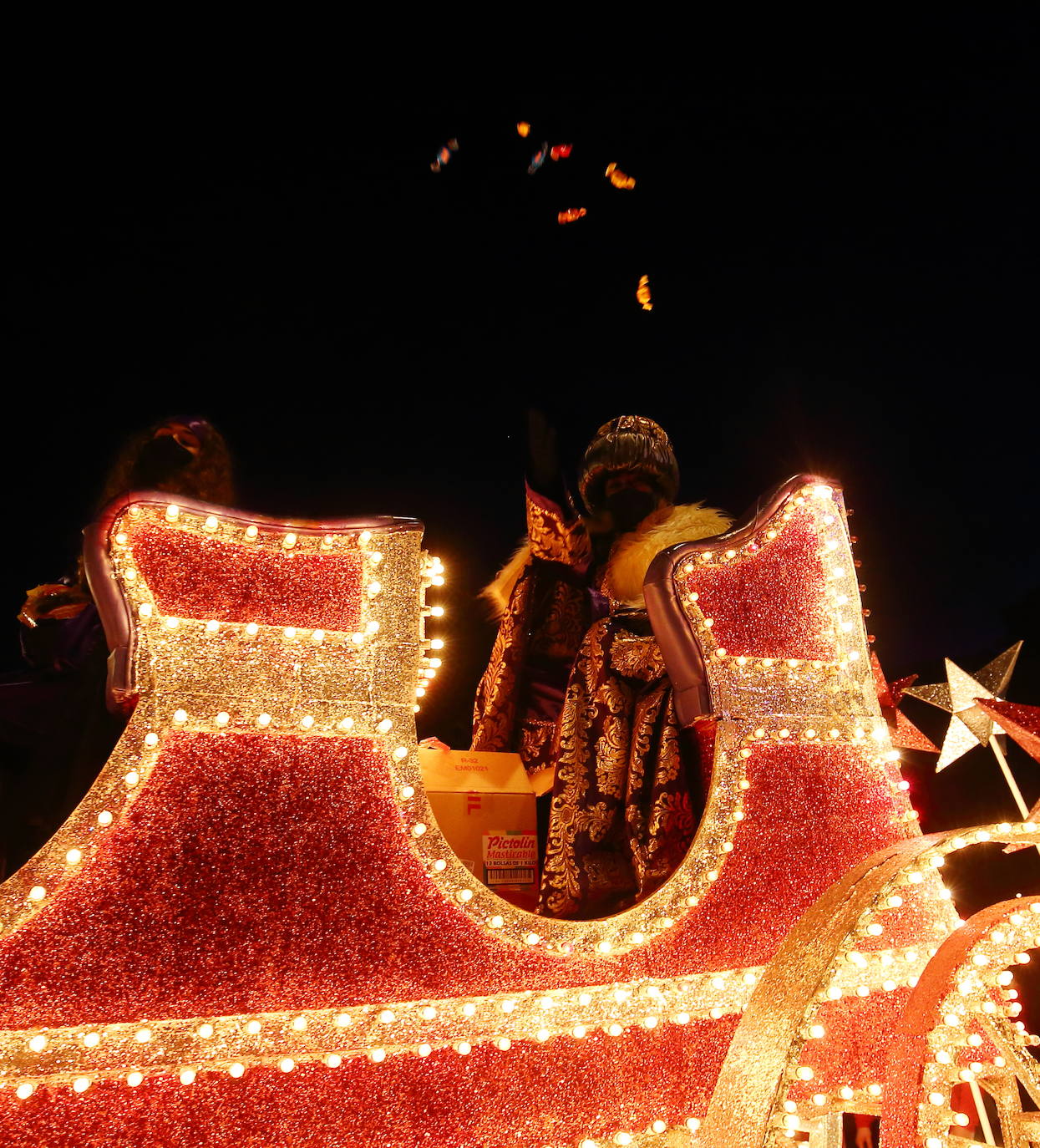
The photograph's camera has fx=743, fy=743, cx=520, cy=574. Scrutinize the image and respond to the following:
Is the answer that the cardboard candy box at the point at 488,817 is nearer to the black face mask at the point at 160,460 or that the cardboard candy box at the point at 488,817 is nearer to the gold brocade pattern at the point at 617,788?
the gold brocade pattern at the point at 617,788

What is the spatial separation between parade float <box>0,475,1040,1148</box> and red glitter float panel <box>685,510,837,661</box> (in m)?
0.15

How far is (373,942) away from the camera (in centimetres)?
97

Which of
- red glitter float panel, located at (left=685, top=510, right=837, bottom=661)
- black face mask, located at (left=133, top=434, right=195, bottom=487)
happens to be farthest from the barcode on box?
black face mask, located at (left=133, top=434, right=195, bottom=487)

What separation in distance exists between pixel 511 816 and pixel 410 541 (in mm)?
880

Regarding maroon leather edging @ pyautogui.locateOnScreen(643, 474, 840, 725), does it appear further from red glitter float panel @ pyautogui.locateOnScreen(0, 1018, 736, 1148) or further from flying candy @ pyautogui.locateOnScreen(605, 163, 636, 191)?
flying candy @ pyautogui.locateOnScreen(605, 163, 636, 191)

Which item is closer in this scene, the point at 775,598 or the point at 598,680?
the point at 775,598

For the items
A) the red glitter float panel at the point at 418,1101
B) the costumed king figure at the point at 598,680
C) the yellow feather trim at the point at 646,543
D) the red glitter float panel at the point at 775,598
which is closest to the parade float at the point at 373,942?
the red glitter float panel at the point at 418,1101

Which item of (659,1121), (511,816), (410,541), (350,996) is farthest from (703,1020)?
(410,541)

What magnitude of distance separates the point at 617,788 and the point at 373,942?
745 mm

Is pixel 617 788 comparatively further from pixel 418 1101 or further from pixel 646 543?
pixel 646 543

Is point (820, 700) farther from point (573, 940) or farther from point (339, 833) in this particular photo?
point (339, 833)

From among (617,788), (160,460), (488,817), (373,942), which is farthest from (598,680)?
(160,460)

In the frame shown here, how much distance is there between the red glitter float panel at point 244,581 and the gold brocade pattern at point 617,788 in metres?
0.73

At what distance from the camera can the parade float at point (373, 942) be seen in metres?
0.84
